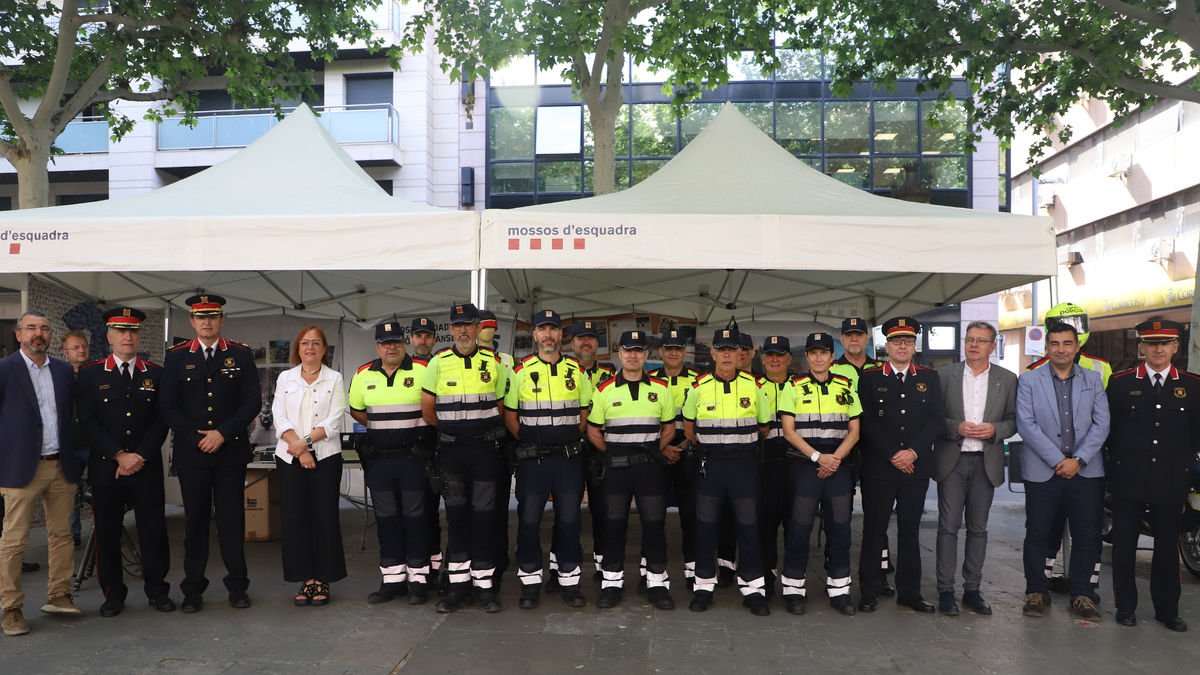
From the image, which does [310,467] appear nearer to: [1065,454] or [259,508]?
[259,508]

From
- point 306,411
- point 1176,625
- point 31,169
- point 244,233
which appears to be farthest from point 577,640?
point 31,169

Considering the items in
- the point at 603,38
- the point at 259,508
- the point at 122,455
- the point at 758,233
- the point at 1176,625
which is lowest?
the point at 1176,625

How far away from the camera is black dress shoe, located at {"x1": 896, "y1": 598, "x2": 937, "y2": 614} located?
5.43m

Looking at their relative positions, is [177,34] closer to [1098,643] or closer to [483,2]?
[483,2]

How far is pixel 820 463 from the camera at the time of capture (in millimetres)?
5293

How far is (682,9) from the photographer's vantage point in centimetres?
1086

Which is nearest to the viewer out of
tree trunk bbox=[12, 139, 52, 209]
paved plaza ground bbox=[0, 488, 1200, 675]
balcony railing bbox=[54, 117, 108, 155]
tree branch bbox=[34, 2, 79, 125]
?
paved plaza ground bbox=[0, 488, 1200, 675]

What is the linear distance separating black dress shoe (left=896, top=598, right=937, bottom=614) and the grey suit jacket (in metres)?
0.79

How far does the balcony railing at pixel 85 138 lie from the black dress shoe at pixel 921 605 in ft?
75.6

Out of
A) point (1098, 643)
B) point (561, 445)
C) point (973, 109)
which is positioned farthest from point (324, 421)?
point (973, 109)

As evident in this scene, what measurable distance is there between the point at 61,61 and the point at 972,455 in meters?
10.5

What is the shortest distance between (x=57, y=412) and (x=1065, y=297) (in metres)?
30.6

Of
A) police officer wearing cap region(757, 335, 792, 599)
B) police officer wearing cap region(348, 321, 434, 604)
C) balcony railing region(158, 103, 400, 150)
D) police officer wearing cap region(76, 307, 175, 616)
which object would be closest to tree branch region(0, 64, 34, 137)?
police officer wearing cap region(76, 307, 175, 616)

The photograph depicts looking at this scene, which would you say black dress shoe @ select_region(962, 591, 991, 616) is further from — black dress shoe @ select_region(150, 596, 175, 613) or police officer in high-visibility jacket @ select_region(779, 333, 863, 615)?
black dress shoe @ select_region(150, 596, 175, 613)
